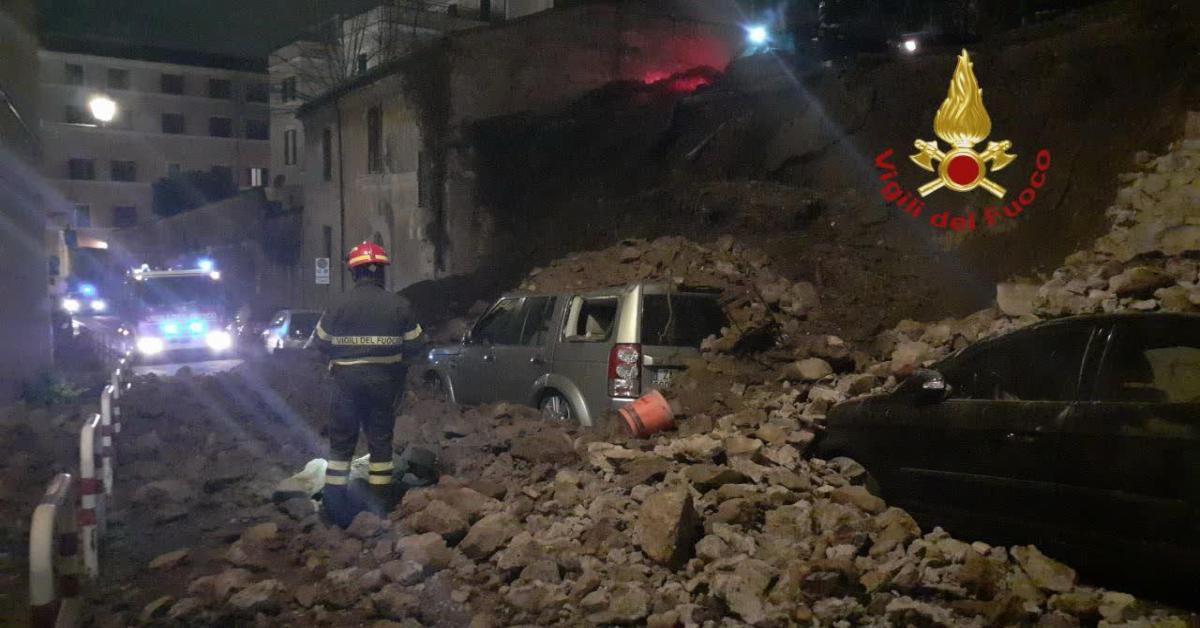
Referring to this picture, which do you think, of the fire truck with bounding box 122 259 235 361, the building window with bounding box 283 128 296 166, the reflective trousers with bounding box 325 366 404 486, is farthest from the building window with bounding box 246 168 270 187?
the reflective trousers with bounding box 325 366 404 486

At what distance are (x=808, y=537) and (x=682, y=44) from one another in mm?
21625

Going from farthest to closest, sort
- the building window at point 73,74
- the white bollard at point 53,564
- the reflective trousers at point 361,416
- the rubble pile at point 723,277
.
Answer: the building window at point 73,74 < the rubble pile at point 723,277 < the reflective trousers at point 361,416 < the white bollard at point 53,564

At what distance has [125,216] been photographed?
54.9 meters

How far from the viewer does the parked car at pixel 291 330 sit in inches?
893

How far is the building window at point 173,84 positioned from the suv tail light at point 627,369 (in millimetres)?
58242

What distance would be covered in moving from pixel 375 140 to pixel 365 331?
21278 millimetres

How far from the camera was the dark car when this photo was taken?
14.9ft

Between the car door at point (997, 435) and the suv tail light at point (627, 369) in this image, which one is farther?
the suv tail light at point (627, 369)

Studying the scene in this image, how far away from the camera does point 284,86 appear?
49.5 m

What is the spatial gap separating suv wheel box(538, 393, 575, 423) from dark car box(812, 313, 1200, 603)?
330 cm

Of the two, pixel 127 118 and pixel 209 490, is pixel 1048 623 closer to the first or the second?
pixel 209 490

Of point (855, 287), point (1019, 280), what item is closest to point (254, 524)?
point (855, 287)

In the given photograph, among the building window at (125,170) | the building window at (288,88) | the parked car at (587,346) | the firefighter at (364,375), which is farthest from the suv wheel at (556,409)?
the building window at (125,170)

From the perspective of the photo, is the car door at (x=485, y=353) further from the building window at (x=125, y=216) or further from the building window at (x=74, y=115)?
the building window at (x=74, y=115)
